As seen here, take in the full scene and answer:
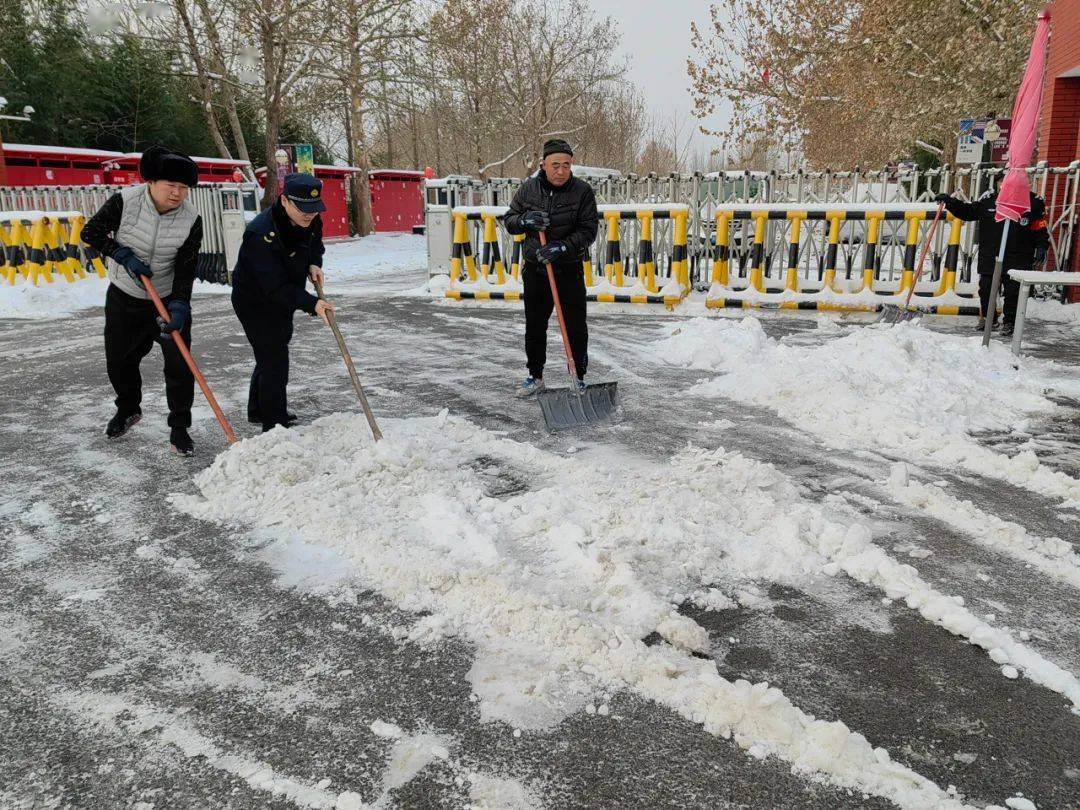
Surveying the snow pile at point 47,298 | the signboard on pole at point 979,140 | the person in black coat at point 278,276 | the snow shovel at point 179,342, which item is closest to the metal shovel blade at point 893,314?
the signboard on pole at point 979,140

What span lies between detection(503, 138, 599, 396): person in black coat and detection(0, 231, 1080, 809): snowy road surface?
3.35 feet

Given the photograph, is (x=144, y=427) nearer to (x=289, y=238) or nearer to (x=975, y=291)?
(x=289, y=238)

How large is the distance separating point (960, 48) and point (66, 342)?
55.8ft

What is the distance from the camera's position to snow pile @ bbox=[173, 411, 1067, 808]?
8.41 ft

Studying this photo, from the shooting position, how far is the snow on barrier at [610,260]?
10797mm

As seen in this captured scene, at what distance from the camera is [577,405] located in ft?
18.7

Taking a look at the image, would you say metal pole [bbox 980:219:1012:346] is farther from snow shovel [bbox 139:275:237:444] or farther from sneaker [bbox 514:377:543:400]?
snow shovel [bbox 139:275:237:444]

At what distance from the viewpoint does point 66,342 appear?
9.36 m

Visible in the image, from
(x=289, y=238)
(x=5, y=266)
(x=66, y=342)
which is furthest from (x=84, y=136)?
(x=289, y=238)

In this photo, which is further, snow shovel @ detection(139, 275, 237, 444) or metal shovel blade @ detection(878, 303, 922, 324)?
metal shovel blade @ detection(878, 303, 922, 324)

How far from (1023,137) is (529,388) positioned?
4829 millimetres

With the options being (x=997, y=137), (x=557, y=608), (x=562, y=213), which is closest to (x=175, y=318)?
(x=562, y=213)

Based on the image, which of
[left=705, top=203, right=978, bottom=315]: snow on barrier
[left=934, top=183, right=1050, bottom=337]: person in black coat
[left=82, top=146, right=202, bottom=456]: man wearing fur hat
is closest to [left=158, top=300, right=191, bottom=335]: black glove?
[left=82, top=146, right=202, bottom=456]: man wearing fur hat

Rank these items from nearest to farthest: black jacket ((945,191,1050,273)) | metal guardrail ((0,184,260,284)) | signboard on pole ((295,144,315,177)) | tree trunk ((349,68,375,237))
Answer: black jacket ((945,191,1050,273)), metal guardrail ((0,184,260,284)), signboard on pole ((295,144,315,177)), tree trunk ((349,68,375,237))
